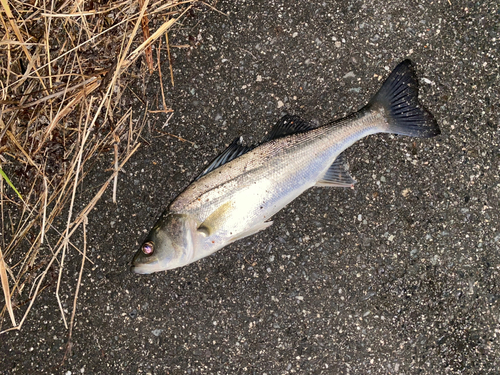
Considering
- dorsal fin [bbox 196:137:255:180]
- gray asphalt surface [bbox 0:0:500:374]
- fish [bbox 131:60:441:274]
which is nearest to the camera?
fish [bbox 131:60:441:274]

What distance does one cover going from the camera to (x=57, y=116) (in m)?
3.11

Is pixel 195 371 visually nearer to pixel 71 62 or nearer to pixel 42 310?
pixel 42 310

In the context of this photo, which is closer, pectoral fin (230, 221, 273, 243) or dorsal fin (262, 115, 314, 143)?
pectoral fin (230, 221, 273, 243)

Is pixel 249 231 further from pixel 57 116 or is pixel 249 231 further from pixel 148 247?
pixel 57 116

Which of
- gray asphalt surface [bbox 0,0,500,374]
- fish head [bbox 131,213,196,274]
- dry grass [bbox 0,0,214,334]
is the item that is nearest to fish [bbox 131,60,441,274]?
fish head [bbox 131,213,196,274]

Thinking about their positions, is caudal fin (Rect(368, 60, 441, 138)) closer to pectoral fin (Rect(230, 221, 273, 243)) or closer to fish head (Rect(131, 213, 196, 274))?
pectoral fin (Rect(230, 221, 273, 243))

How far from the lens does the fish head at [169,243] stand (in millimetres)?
2814

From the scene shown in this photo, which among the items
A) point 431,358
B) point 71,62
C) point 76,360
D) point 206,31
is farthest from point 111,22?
point 431,358

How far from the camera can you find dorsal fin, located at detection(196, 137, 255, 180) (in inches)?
115

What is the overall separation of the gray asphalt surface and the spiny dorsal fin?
203 millimetres

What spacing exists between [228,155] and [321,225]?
1035mm

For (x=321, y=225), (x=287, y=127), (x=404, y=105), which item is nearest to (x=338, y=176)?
(x=321, y=225)

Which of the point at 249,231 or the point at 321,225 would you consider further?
the point at 321,225

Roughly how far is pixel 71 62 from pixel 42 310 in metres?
2.30
